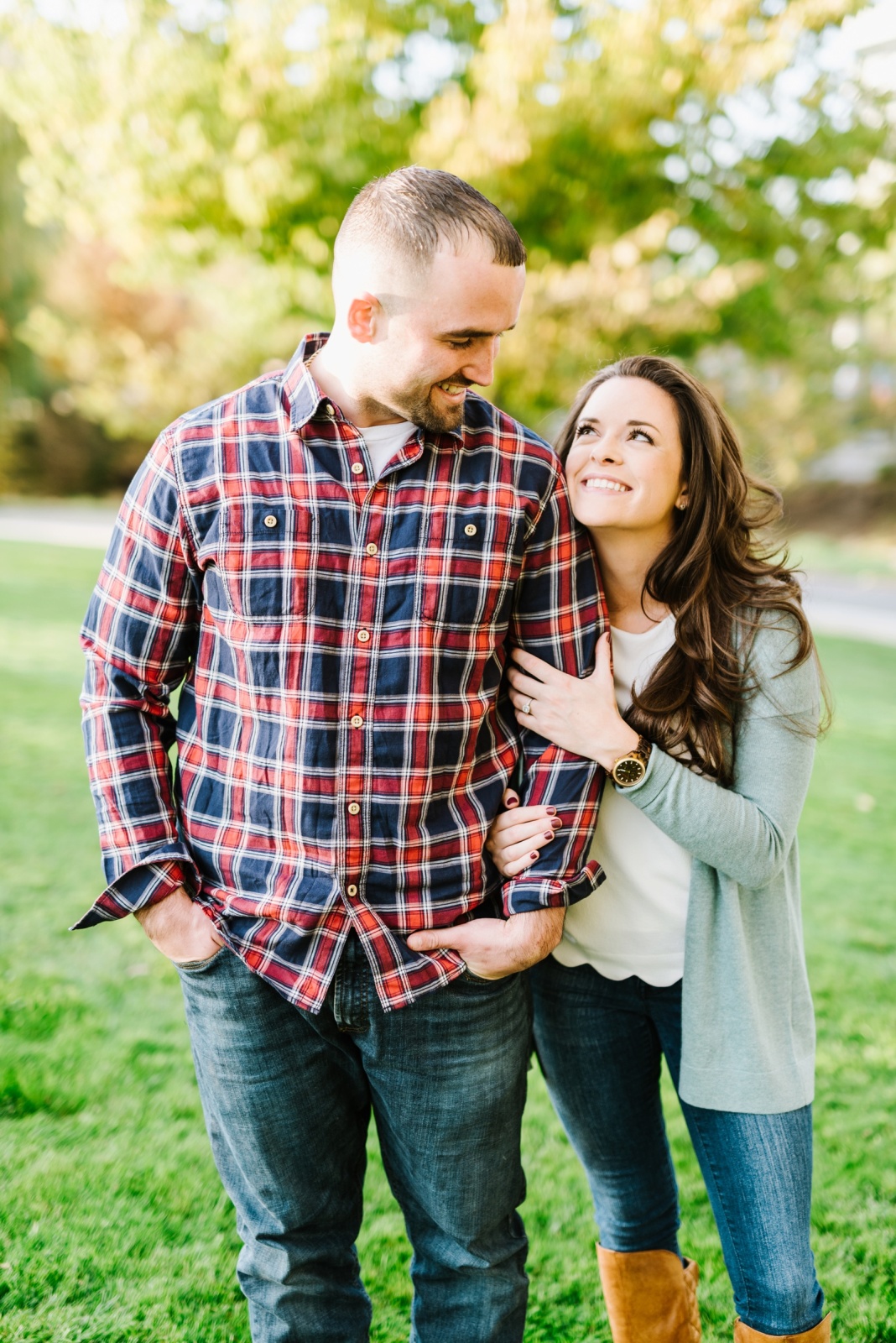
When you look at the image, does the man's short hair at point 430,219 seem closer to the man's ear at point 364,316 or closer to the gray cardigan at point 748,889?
the man's ear at point 364,316

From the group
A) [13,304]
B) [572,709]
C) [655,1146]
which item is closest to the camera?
[572,709]

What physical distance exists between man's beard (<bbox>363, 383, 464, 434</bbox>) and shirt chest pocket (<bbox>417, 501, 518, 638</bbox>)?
0.14 m

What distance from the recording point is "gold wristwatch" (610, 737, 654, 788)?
193 cm

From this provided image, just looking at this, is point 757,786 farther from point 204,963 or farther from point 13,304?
point 13,304

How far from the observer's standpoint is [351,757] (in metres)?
1.83

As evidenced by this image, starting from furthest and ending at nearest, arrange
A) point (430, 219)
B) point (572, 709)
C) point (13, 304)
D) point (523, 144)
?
point (13, 304), point (523, 144), point (572, 709), point (430, 219)

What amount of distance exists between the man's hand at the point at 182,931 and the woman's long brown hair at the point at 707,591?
85 centimetres

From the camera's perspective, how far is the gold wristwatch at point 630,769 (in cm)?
193

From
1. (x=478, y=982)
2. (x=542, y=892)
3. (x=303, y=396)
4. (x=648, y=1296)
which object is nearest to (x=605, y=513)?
(x=303, y=396)

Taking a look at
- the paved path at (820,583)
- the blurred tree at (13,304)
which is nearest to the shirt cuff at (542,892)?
the paved path at (820,583)

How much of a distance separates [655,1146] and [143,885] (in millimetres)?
1171

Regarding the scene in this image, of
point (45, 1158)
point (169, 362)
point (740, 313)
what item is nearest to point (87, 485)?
point (169, 362)

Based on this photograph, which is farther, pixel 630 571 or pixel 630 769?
pixel 630 571

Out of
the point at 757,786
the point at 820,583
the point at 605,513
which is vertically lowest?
the point at 757,786
